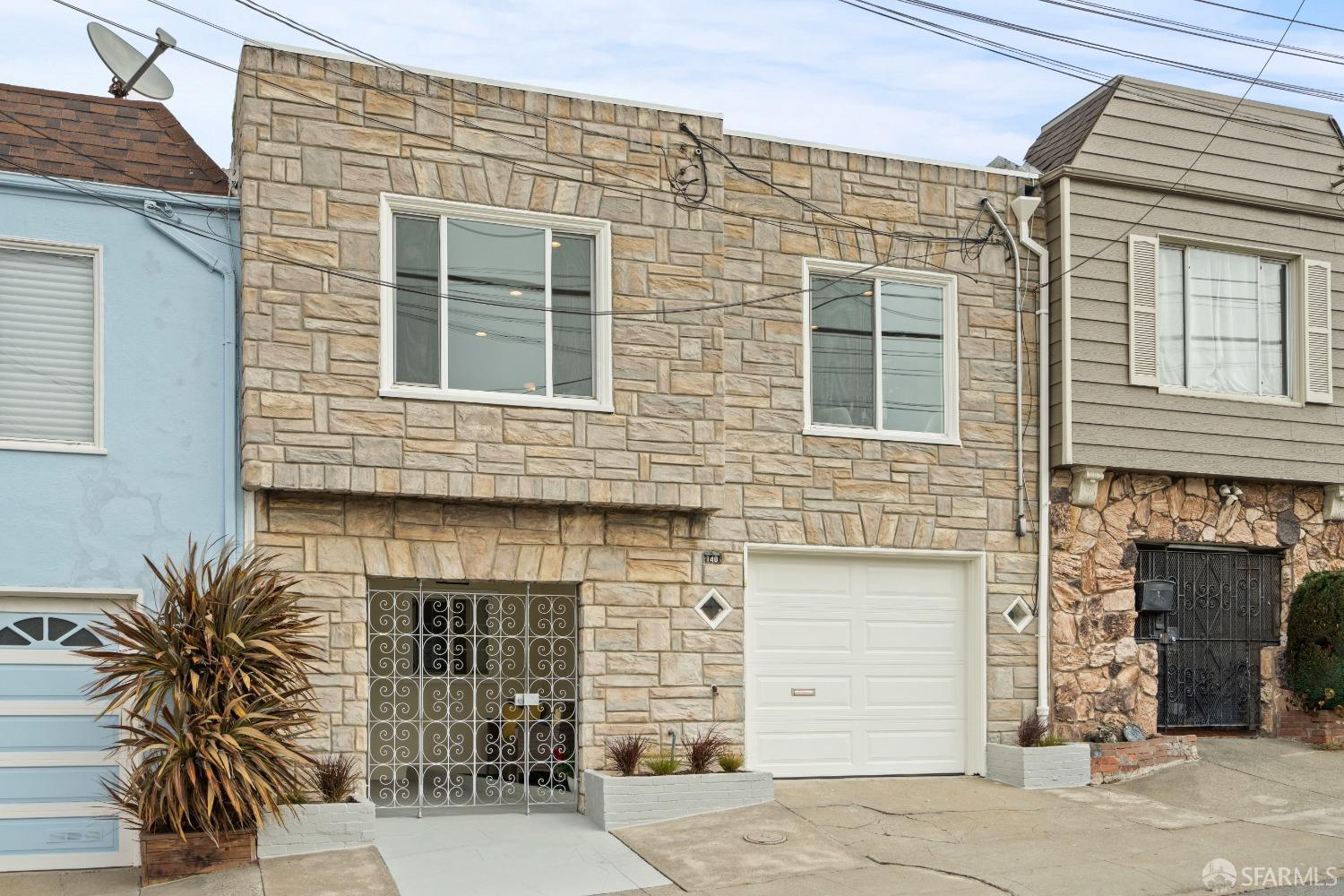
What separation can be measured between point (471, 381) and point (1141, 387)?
6.37 metres

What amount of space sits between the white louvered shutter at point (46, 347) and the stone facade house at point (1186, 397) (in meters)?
8.38

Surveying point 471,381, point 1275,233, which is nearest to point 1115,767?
point 1275,233

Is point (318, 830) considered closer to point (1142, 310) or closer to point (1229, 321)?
point (1142, 310)

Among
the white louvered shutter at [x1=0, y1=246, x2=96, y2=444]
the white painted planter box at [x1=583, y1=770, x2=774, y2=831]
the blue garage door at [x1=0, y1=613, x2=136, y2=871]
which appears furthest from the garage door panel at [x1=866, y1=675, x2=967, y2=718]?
→ the white louvered shutter at [x1=0, y1=246, x2=96, y2=444]

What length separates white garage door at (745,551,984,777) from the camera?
39.4 feet

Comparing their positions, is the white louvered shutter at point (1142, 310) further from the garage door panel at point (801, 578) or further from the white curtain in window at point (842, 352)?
the garage door panel at point (801, 578)

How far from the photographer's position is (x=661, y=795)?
34.7 ft

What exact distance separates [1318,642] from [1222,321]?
10.7ft

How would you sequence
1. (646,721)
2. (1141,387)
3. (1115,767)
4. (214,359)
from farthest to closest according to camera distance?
1. (1141,387)
2. (1115,767)
3. (646,721)
4. (214,359)

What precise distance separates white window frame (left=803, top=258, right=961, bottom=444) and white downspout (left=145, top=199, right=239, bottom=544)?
15.7 ft

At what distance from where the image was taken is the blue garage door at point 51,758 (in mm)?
9852

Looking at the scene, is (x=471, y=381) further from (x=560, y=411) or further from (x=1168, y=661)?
(x=1168, y=661)

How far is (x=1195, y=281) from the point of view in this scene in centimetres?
1350

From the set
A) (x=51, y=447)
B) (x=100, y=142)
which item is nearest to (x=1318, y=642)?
(x=51, y=447)
